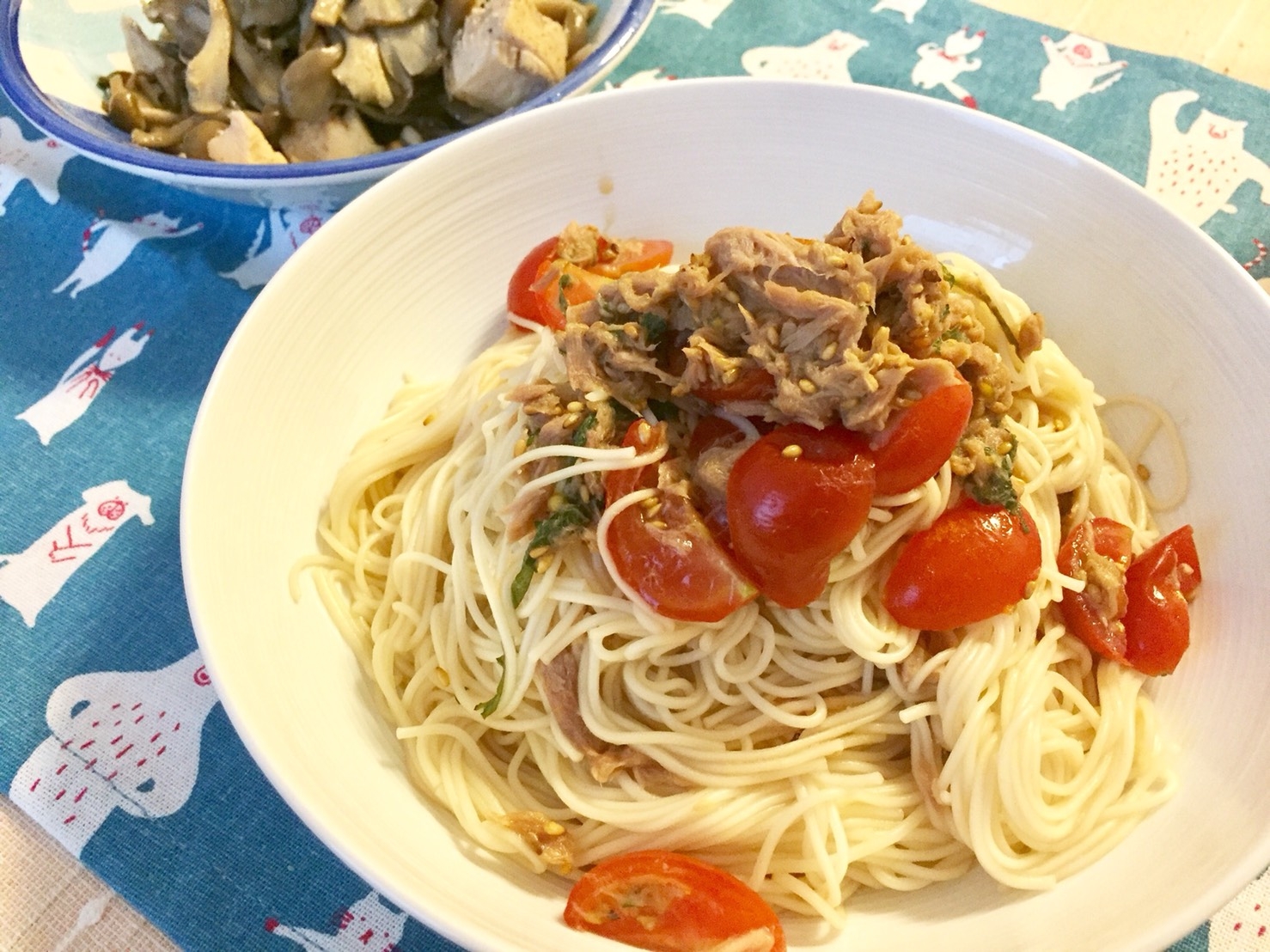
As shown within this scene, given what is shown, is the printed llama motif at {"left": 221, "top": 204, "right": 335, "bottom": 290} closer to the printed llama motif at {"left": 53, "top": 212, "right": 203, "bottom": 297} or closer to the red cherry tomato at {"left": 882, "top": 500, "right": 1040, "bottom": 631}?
the printed llama motif at {"left": 53, "top": 212, "right": 203, "bottom": 297}

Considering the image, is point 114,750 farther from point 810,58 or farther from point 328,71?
point 810,58

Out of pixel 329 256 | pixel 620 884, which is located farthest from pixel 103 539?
pixel 620 884

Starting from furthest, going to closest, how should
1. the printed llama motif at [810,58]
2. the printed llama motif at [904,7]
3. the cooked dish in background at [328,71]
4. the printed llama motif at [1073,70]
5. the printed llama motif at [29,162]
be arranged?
the printed llama motif at [904,7], the printed llama motif at [810,58], the printed llama motif at [1073,70], the printed llama motif at [29,162], the cooked dish in background at [328,71]

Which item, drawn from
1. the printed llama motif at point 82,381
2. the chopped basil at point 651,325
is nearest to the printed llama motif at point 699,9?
the chopped basil at point 651,325

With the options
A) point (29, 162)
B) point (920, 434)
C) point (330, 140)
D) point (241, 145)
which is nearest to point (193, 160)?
point (241, 145)

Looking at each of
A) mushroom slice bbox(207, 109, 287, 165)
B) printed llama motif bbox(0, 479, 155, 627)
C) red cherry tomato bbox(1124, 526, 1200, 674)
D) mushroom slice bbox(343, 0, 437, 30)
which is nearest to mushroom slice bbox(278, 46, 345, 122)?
mushroom slice bbox(343, 0, 437, 30)

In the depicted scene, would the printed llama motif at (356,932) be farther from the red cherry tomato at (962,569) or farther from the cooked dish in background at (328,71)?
the cooked dish in background at (328,71)
